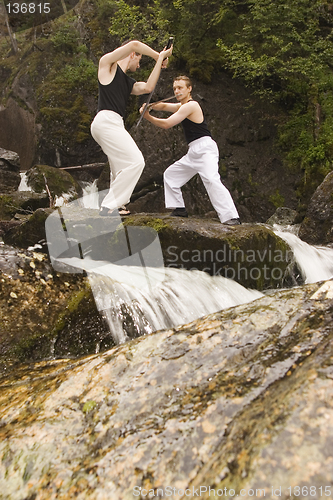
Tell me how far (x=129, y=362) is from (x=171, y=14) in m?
11.9

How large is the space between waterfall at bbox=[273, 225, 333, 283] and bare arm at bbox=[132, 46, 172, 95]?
9.48 feet

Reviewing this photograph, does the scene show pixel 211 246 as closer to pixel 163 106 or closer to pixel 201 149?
pixel 201 149

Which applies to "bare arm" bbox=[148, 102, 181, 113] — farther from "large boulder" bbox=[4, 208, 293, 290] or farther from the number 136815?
the number 136815

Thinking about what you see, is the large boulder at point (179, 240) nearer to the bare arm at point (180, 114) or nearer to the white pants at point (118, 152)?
the white pants at point (118, 152)

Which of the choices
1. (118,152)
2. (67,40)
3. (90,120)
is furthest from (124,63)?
(67,40)

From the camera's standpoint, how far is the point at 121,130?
184 inches

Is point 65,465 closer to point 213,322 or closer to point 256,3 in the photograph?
point 213,322

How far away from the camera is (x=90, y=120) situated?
13547 mm

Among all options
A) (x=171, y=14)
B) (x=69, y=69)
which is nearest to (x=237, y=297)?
(x=171, y=14)

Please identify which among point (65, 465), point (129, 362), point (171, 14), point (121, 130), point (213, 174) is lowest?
point (65, 465)

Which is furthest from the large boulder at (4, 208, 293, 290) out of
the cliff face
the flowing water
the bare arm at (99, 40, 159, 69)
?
the cliff face

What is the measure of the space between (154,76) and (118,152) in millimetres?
999

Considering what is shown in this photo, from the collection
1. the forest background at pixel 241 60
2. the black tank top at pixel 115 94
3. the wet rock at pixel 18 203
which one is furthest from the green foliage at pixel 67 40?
the black tank top at pixel 115 94

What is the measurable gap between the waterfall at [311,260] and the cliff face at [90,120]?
4.33 metres
